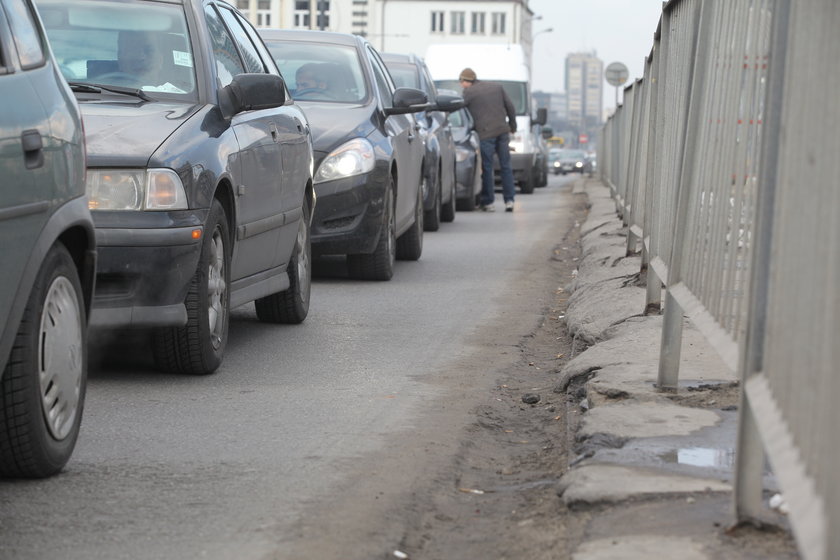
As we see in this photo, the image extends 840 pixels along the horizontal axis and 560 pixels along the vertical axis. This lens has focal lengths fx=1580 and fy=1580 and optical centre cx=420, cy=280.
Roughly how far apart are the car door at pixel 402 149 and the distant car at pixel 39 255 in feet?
21.3

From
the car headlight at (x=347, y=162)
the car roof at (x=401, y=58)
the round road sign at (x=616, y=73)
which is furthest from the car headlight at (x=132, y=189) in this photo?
the round road sign at (x=616, y=73)

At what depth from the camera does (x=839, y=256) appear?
2631mm

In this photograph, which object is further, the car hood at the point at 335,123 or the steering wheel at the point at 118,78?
the car hood at the point at 335,123

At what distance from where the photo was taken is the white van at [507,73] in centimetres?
2964

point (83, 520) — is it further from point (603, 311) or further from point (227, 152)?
point (603, 311)

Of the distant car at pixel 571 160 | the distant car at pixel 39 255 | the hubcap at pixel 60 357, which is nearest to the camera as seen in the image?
the distant car at pixel 39 255

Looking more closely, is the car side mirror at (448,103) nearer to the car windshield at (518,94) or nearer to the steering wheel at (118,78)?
the steering wheel at (118,78)

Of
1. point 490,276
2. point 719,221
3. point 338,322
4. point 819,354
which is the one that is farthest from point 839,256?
point 490,276

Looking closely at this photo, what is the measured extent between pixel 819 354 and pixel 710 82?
2.48m

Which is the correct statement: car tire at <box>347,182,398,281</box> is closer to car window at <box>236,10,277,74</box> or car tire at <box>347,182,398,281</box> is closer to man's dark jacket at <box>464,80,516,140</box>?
car window at <box>236,10,277,74</box>

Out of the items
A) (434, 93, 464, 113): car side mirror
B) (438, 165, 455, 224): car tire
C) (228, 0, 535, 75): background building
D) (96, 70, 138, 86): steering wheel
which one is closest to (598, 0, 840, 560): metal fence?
(96, 70, 138, 86): steering wheel

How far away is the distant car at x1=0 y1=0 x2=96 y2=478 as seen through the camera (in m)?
4.21

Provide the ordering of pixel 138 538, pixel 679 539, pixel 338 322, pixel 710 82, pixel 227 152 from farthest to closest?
1. pixel 338 322
2. pixel 227 152
3. pixel 710 82
4. pixel 138 538
5. pixel 679 539

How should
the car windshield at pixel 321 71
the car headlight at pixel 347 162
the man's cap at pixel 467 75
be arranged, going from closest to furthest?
the car headlight at pixel 347 162
the car windshield at pixel 321 71
the man's cap at pixel 467 75
